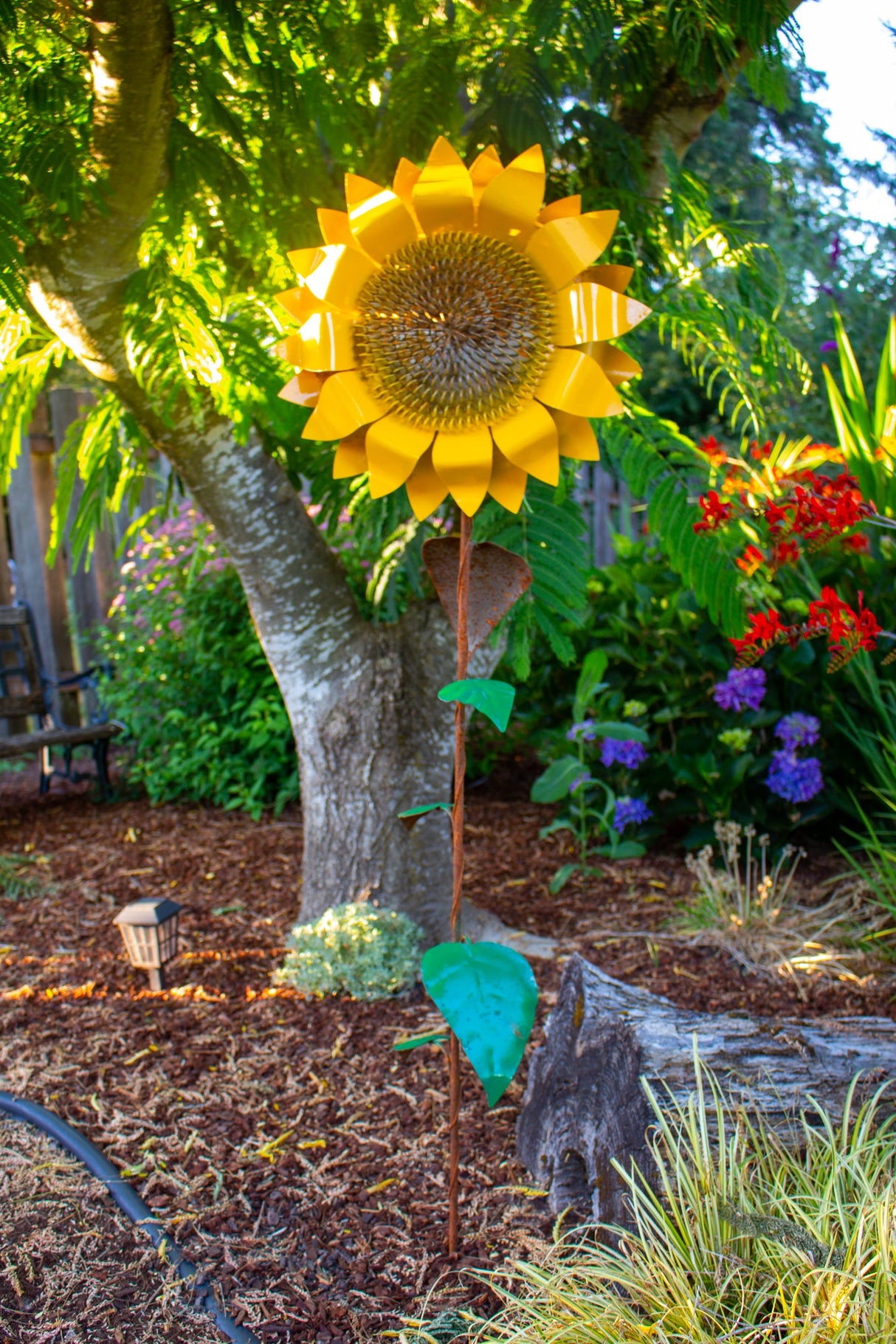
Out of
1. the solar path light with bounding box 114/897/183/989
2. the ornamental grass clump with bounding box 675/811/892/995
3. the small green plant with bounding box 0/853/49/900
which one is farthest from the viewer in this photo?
the small green plant with bounding box 0/853/49/900

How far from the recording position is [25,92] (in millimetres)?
1682

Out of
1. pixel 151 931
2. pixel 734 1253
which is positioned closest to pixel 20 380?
pixel 151 931

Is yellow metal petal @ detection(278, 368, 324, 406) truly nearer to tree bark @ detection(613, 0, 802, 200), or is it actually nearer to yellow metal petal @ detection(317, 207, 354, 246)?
yellow metal petal @ detection(317, 207, 354, 246)

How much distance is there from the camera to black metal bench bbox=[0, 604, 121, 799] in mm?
4512

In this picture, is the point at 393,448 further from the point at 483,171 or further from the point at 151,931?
the point at 151,931

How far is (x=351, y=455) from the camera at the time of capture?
1.29 m

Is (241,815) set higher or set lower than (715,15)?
lower

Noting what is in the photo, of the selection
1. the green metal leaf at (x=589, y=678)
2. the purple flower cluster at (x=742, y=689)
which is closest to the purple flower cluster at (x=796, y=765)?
the purple flower cluster at (x=742, y=689)

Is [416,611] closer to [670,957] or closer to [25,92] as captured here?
[670,957]

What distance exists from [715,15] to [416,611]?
1.60 meters

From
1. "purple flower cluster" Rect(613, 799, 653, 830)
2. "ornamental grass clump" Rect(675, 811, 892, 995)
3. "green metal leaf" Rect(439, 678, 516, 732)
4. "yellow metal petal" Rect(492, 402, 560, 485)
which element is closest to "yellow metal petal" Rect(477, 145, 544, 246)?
"yellow metal petal" Rect(492, 402, 560, 485)

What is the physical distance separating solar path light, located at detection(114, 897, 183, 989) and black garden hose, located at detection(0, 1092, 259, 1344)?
46 centimetres

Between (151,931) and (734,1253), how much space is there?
1548 millimetres

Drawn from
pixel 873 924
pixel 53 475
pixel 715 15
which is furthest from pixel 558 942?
pixel 53 475
